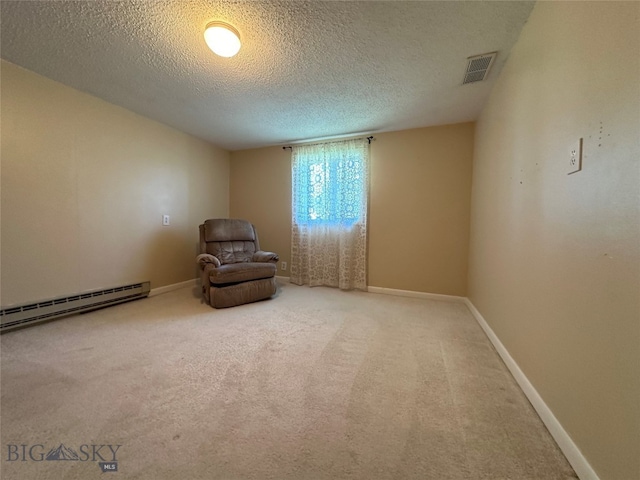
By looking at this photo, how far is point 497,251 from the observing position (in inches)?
73.8

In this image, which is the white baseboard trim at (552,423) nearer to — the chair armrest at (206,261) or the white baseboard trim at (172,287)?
the chair armrest at (206,261)

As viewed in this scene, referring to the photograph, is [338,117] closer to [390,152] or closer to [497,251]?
[390,152]

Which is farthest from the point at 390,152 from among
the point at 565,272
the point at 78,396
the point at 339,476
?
the point at 78,396

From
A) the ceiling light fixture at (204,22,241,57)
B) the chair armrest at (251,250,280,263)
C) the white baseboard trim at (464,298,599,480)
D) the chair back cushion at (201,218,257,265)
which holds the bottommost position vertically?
the white baseboard trim at (464,298,599,480)

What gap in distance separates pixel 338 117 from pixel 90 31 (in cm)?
218

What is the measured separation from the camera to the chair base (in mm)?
2596

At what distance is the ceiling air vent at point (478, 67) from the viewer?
178 cm

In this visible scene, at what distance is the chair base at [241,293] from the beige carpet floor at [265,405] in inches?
18.6

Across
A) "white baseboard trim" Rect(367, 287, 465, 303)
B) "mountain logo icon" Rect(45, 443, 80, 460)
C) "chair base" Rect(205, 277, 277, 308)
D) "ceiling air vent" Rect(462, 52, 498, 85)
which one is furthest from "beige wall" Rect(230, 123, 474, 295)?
"mountain logo icon" Rect(45, 443, 80, 460)

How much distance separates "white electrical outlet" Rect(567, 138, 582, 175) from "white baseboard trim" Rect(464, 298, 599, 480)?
109 cm

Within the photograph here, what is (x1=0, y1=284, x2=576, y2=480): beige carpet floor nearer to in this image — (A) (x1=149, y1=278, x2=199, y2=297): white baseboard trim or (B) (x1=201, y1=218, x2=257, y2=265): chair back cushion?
A: (A) (x1=149, y1=278, x2=199, y2=297): white baseboard trim

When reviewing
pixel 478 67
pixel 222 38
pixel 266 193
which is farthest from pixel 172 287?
pixel 478 67

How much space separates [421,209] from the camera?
3119 millimetres

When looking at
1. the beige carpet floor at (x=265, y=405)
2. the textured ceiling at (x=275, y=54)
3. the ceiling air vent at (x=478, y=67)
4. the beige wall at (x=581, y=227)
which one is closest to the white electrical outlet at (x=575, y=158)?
the beige wall at (x=581, y=227)
